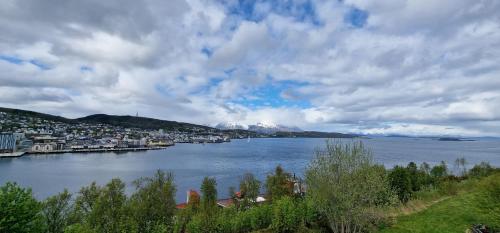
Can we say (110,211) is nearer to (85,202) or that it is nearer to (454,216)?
(85,202)

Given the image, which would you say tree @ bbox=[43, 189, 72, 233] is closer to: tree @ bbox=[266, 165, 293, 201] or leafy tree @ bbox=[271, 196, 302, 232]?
leafy tree @ bbox=[271, 196, 302, 232]

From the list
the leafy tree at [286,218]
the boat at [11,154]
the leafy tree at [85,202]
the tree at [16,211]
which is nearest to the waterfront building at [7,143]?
the boat at [11,154]

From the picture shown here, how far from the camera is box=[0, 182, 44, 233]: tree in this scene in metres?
17.5

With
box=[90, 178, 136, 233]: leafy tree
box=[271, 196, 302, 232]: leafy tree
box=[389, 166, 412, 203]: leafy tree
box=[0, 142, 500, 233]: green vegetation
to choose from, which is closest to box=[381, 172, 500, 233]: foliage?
box=[0, 142, 500, 233]: green vegetation

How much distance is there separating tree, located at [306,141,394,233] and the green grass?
2.69 m

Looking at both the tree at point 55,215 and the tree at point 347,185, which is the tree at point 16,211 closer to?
the tree at point 55,215

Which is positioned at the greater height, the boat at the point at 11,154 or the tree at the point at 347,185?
the tree at the point at 347,185

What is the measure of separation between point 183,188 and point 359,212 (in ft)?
222

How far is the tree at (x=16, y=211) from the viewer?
17.5 metres

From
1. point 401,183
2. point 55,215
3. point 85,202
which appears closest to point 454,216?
point 401,183

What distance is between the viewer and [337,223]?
22.7m

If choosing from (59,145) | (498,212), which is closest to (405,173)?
(498,212)

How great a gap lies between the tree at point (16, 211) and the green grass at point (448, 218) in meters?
22.9

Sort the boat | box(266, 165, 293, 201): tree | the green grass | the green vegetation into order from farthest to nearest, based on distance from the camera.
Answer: the boat < box(266, 165, 293, 201): tree < the green grass < the green vegetation
